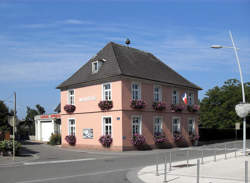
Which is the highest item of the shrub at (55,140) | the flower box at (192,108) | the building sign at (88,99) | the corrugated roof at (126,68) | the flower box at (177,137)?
the corrugated roof at (126,68)

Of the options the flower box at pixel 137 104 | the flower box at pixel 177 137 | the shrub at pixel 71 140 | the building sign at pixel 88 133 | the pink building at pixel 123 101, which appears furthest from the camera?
the flower box at pixel 177 137

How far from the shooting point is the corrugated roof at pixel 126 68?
86.3ft

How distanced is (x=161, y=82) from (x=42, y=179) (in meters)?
19.0

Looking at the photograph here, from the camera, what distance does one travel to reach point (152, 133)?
27.2 metres

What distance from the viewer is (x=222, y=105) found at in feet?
177

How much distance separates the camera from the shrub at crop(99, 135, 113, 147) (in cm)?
2509

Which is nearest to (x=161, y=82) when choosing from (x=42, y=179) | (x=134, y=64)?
(x=134, y=64)

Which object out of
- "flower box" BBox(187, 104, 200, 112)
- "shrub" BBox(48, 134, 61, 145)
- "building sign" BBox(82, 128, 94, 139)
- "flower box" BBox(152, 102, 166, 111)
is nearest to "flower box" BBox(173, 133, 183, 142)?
"flower box" BBox(152, 102, 166, 111)

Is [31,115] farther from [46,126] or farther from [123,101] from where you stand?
[123,101]

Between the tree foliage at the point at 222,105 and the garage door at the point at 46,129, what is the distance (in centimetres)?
2937

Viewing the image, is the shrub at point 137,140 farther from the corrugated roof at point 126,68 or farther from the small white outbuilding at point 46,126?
the small white outbuilding at point 46,126

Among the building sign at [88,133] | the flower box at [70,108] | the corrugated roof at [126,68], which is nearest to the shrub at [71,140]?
the building sign at [88,133]

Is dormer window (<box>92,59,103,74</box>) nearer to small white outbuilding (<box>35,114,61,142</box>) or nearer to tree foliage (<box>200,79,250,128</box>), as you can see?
small white outbuilding (<box>35,114,61,142</box>)

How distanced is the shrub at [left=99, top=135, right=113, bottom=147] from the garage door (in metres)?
13.5
